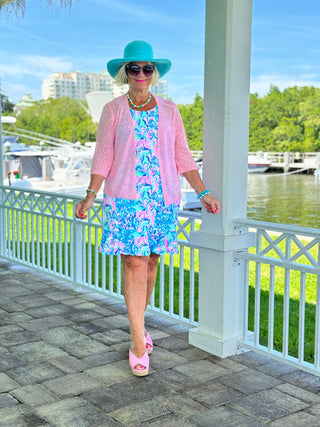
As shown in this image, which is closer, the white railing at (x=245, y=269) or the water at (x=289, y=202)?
the white railing at (x=245, y=269)

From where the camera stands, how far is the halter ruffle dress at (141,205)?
8.86 feet

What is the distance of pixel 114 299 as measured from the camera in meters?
4.21

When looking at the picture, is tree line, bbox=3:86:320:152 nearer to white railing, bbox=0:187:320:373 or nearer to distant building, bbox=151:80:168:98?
distant building, bbox=151:80:168:98

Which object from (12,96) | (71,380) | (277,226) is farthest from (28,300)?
(12,96)

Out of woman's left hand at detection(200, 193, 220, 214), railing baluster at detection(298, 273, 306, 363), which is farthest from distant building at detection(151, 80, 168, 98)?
railing baluster at detection(298, 273, 306, 363)

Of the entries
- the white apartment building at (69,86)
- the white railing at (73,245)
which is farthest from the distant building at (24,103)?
the white railing at (73,245)

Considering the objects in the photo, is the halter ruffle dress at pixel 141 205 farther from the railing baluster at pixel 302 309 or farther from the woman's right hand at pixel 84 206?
the railing baluster at pixel 302 309

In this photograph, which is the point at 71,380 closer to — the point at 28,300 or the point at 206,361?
the point at 206,361

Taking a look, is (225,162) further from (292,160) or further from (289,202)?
(292,160)

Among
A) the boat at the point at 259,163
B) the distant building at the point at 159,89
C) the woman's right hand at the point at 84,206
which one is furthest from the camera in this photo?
the boat at the point at 259,163

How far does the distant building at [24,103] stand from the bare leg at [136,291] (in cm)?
5010

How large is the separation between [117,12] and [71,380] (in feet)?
239

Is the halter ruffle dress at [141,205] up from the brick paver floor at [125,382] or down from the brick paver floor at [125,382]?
up

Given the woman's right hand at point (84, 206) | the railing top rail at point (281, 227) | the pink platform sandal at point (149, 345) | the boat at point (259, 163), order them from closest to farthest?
the railing top rail at point (281, 227)
the woman's right hand at point (84, 206)
the pink platform sandal at point (149, 345)
the boat at point (259, 163)
